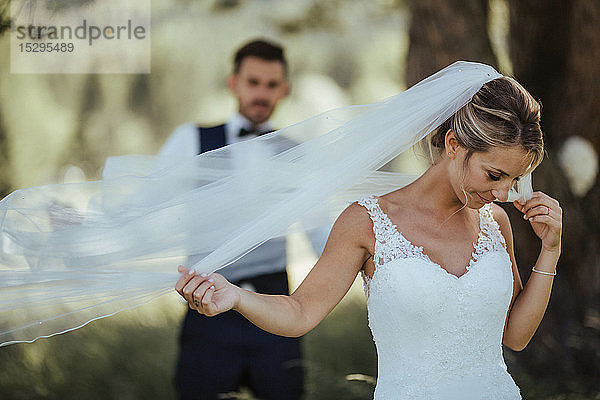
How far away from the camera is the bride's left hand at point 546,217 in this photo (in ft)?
7.79

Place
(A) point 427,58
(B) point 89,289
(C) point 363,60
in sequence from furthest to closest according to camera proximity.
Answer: (C) point 363,60 → (A) point 427,58 → (B) point 89,289

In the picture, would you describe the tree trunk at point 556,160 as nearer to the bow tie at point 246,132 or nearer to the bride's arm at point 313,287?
the bow tie at point 246,132

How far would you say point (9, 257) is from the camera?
7.75ft

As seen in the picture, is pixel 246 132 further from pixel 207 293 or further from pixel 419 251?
pixel 207 293

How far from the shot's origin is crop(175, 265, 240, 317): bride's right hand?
210 centimetres

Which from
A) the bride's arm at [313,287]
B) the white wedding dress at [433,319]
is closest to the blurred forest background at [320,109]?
the white wedding dress at [433,319]

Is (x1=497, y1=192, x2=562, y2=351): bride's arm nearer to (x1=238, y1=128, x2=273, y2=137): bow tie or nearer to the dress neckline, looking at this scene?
the dress neckline

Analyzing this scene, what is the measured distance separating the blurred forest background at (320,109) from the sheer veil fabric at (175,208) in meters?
0.56

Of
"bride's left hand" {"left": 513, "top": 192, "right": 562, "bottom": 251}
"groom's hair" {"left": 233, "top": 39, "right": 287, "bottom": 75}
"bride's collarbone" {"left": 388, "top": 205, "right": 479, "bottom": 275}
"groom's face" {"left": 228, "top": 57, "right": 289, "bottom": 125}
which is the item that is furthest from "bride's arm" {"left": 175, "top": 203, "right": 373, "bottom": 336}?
"groom's hair" {"left": 233, "top": 39, "right": 287, "bottom": 75}

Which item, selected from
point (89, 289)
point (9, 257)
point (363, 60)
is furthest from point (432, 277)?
point (363, 60)

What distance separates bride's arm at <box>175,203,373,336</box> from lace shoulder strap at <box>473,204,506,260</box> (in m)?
0.34

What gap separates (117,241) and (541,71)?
2.74 meters

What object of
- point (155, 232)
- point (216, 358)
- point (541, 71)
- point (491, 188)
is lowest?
point (216, 358)

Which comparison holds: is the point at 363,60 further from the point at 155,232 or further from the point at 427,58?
the point at 155,232
